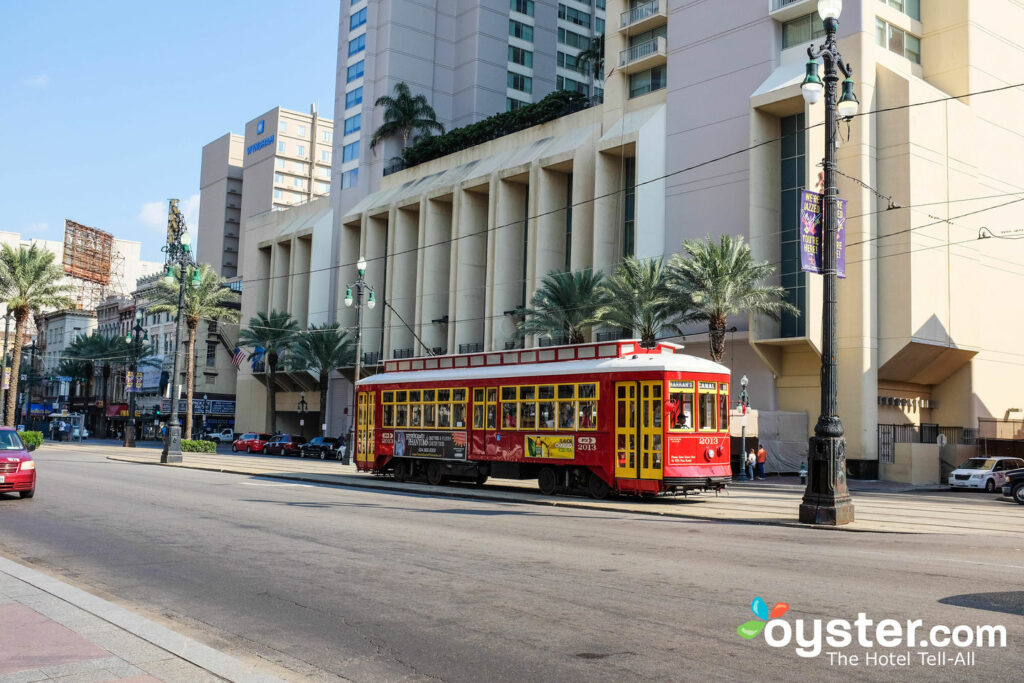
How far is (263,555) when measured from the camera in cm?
1127

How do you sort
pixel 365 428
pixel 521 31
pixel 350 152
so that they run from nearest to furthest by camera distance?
pixel 365 428, pixel 350 152, pixel 521 31

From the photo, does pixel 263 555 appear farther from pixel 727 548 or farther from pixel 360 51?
pixel 360 51

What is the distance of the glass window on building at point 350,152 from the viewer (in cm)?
7406

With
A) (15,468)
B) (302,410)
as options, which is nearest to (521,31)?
(302,410)

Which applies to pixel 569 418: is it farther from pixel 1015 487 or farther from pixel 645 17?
pixel 645 17

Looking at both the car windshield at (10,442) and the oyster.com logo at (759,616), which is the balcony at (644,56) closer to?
the car windshield at (10,442)

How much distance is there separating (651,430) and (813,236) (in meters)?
5.76

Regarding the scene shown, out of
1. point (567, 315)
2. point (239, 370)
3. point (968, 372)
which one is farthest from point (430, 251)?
point (968, 372)

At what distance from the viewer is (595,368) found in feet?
68.8

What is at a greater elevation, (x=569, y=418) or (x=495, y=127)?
(x=495, y=127)

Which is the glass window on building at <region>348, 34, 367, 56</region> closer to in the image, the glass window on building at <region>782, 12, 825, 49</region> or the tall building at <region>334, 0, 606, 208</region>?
the tall building at <region>334, 0, 606, 208</region>

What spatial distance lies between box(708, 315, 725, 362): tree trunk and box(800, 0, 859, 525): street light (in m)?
20.5

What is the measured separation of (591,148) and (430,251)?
16.0m

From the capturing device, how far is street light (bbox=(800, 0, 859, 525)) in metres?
15.8
